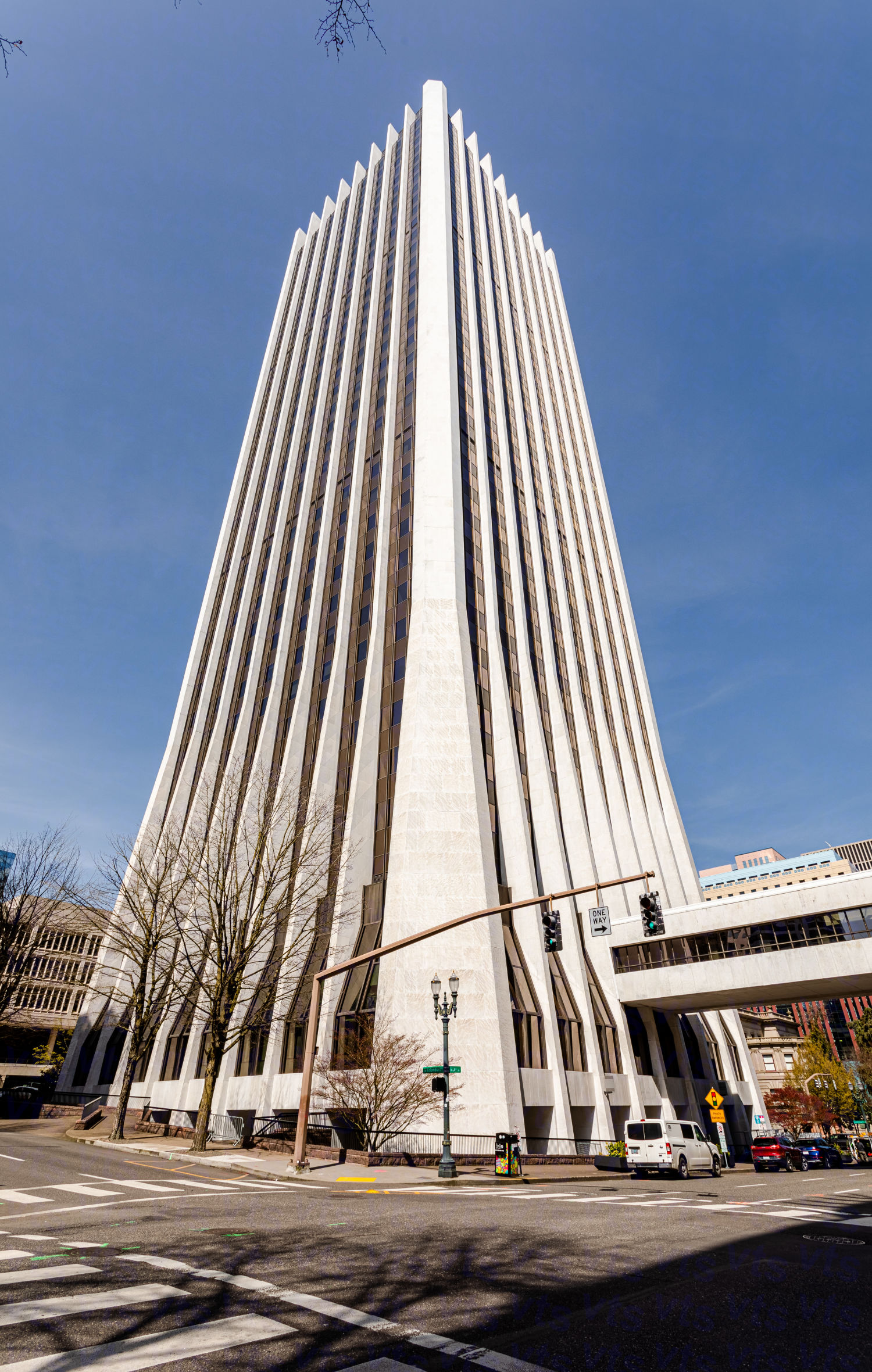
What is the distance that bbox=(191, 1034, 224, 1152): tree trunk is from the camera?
81.9ft

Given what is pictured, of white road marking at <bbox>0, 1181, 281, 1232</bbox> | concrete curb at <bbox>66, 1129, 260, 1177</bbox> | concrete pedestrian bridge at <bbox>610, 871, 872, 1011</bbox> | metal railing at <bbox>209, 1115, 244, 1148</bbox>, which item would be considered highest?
concrete pedestrian bridge at <bbox>610, 871, 872, 1011</bbox>

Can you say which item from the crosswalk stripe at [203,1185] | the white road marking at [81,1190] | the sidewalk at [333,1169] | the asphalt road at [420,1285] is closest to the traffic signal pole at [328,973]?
the sidewalk at [333,1169]

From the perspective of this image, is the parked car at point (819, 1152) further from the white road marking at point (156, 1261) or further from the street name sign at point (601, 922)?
the white road marking at point (156, 1261)

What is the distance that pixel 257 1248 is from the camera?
8.29 metres

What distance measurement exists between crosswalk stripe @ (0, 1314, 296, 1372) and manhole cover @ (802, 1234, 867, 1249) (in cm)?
857

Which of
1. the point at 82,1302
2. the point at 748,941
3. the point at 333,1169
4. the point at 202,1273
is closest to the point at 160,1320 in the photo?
the point at 82,1302

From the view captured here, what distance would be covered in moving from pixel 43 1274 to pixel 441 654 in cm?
3243

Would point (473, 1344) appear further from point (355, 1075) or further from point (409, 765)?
point (409, 765)

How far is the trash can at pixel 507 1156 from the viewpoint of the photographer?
2317cm

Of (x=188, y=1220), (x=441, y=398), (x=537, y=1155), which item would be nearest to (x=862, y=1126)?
(x=537, y=1155)

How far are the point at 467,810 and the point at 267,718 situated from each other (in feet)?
59.0

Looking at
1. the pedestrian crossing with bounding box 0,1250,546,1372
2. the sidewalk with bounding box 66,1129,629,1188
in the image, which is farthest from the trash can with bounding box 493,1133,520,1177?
the pedestrian crossing with bounding box 0,1250,546,1372

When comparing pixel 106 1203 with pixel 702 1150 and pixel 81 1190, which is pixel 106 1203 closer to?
pixel 81 1190

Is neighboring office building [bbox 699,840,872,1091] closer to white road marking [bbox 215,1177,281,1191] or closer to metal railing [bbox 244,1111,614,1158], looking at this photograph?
metal railing [bbox 244,1111,614,1158]
